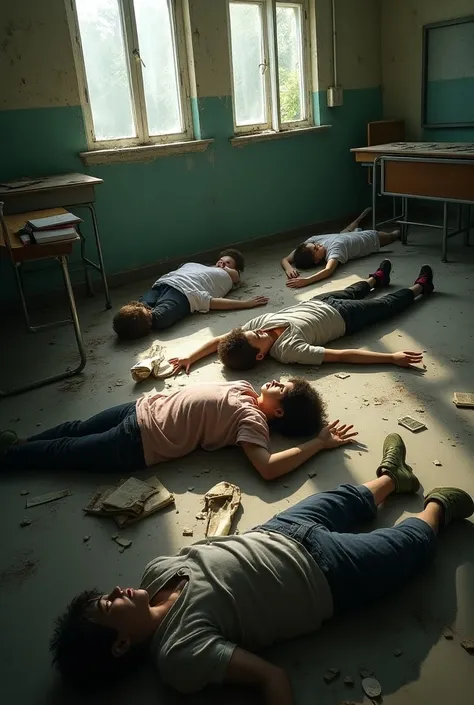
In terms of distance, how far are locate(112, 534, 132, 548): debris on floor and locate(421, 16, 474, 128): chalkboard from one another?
5.35 m

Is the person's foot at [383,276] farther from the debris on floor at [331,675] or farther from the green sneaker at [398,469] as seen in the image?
the debris on floor at [331,675]

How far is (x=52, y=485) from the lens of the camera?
2.09 metres

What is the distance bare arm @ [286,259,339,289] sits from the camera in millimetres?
4059

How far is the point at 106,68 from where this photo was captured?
4.18 metres

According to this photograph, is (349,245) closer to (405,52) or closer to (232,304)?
(232,304)

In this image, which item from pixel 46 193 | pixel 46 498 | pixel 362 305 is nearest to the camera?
pixel 46 498

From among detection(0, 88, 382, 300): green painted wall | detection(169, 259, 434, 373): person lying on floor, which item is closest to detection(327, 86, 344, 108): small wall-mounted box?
detection(0, 88, 382, 300): green painted wall

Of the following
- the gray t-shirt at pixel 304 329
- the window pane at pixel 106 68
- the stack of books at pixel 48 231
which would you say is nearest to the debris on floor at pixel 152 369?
the gray t-shirt at pixel 304 329

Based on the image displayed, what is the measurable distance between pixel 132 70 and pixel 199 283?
1826mm

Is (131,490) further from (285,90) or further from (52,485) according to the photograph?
(285,90)

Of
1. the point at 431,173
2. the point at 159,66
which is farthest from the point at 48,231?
the point at 431,173

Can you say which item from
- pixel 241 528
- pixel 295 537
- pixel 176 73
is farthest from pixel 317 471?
pixel 176 73

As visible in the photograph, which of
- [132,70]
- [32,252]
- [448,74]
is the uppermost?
[132,70]

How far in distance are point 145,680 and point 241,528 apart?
0.55 meters
